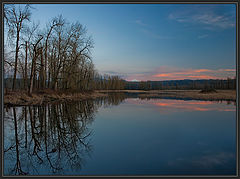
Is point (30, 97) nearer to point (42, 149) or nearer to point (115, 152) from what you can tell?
point (42, 149)

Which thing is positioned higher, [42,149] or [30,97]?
[30,97]

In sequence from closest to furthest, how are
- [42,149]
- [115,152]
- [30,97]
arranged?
[115,152] → [42,149] → [30,97]

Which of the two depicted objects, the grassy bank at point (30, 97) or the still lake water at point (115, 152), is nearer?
the still lake water at point (115, 152)

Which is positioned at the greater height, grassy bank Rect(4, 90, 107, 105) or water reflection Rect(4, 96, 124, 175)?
grassy bank Rect(4, 90, 107, 105)

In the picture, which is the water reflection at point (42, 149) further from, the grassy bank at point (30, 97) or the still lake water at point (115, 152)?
the grassy bank at point (30, 97)

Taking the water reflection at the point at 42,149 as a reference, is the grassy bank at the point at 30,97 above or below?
above

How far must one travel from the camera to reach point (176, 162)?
3332mm

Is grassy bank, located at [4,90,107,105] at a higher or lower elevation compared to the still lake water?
higher

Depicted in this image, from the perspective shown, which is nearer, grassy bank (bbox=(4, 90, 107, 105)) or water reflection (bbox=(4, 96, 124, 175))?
water reflection (bbox=(4, 96, 124, 175))

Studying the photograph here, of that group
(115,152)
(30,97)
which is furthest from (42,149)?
(30,97)

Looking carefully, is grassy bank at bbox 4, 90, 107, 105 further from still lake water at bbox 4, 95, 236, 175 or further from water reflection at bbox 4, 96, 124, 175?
still lake water at bbox 4, 95, 236, 175

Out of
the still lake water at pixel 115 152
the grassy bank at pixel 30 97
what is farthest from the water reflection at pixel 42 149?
the grassy bank at pixel 30 97

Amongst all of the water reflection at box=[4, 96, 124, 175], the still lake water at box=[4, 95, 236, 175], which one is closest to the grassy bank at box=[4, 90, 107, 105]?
the water reflection at box=[4, 96, 124, 175]

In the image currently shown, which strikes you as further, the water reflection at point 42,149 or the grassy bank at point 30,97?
the grassy bank at point 30,97
